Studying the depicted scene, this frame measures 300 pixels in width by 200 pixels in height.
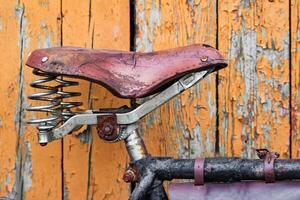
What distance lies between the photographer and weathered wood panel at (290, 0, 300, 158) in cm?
175

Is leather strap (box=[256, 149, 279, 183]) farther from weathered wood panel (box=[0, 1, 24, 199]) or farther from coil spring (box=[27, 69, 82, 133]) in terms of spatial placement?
weathered wood panel (box=[0, 1, 24, 199])

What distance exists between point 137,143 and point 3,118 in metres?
0.49

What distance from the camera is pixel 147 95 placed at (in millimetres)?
1478

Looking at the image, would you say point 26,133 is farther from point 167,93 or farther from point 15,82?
point 167,93

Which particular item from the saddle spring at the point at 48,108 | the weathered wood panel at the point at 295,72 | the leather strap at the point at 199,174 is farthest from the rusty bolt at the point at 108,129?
the weathered wood panel at the point at 295,72

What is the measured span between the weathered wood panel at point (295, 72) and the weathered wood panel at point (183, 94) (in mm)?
207

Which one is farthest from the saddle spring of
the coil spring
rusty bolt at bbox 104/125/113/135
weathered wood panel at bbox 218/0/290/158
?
weathered wood panel at bbox 218/0/290/158

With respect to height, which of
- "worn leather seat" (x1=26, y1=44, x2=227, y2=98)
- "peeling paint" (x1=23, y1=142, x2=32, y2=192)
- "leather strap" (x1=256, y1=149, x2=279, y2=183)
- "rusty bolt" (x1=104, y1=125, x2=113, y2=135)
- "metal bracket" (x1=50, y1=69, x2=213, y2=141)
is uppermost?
"worn leather seat" (x1=26, y1=44, x2=227, y2=98)

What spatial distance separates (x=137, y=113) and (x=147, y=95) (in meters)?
0.06

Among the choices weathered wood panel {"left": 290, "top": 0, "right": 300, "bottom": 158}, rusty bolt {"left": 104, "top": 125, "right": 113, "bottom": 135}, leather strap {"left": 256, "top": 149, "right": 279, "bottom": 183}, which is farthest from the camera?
weathered wood panel {"left": 290, "top": 0, "right": 300, "bottom": 158}

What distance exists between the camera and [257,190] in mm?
1410

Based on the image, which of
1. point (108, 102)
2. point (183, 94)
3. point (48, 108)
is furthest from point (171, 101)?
point (48, 108)

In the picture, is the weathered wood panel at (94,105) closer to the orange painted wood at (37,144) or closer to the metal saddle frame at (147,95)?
the orange painted wood at (37,144)

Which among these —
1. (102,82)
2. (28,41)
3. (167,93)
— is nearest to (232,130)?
(167,93)
